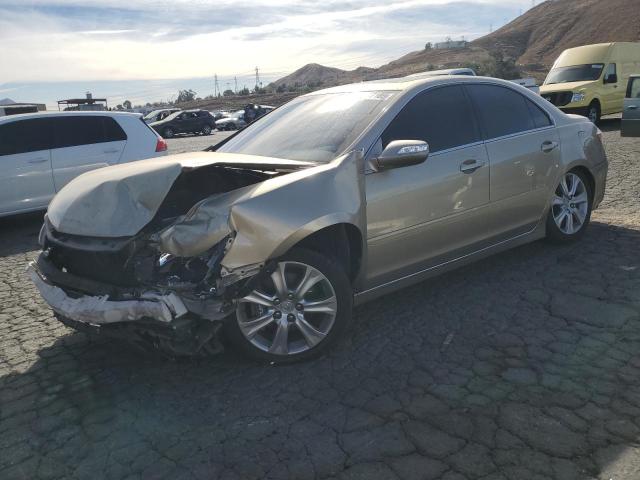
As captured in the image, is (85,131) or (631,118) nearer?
(85,131)

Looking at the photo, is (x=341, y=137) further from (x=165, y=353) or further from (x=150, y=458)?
(x=150, y=458)

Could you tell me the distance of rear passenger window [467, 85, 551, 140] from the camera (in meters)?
4.71

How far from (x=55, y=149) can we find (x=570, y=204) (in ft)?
22.2

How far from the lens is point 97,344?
13.0 feet

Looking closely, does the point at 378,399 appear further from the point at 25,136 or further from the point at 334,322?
the point at 25,136

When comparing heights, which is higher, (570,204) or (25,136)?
(25,136)

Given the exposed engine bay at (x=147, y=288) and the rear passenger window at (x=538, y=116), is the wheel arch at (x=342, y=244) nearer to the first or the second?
the exposed engine bay at (x=147, y=288)

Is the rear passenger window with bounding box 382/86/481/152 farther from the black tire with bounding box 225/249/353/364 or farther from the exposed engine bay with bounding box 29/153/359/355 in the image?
the black tire with bounding box 225/249/353/364

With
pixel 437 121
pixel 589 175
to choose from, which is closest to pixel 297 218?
pixel 437 121

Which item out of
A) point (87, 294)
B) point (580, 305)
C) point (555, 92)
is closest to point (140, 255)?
point (87, 294)

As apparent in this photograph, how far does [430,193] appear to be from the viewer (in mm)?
4090

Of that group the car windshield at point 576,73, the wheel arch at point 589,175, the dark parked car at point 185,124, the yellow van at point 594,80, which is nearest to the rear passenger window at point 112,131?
the wheel arch at point 589,175

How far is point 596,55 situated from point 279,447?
731 inches

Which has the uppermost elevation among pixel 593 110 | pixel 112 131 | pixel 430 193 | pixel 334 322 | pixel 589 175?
pixel 112 131
